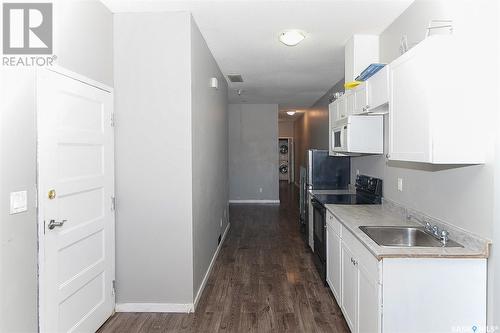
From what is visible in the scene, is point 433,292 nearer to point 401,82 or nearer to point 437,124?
point 437,124

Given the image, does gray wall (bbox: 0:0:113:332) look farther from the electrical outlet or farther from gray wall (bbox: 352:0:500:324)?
the electrical outlet

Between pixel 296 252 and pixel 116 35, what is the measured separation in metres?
3.55

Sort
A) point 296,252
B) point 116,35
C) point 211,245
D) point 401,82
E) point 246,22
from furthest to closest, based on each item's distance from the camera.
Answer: point 296,252, point 211,245, point 246,22, point 116,35, point 401,82

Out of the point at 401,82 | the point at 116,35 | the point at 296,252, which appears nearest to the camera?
the point at 401,82

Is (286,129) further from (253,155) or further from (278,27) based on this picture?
(278,27)

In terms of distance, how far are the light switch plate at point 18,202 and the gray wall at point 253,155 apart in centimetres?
737

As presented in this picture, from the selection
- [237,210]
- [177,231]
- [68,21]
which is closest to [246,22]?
[68,21]

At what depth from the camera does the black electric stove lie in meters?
3.59

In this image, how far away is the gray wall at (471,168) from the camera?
1.85m

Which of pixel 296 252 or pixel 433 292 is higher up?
pixel 433 292

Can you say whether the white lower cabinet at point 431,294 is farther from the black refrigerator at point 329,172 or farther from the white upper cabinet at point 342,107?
the black refrigerator at point 329,172

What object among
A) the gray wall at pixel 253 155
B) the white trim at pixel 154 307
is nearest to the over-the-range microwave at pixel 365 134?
the white trim at pixel 154 307

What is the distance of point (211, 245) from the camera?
164 inches

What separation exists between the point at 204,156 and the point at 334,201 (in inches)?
60.1
